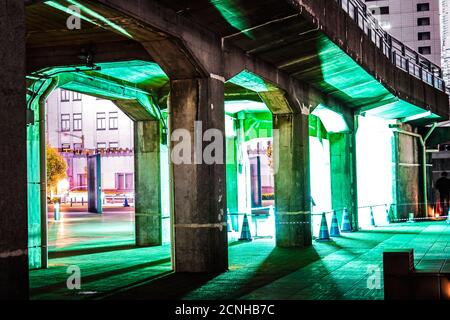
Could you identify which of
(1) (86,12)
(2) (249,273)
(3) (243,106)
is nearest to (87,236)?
(3) (243,106)

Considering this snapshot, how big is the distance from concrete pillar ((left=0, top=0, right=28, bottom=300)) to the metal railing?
1233 cm

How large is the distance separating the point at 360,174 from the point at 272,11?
19.3 metres

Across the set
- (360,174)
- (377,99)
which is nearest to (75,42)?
(377,99)

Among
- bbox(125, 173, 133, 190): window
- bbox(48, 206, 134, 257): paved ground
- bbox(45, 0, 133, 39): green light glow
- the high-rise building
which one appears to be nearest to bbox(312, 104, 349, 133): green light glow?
bbox(48, 206, 134, 257): paved ground

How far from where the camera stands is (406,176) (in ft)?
119

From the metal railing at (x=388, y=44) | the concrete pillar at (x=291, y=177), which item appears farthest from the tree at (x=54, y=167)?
the concrete pillar at (x=291, y=177)

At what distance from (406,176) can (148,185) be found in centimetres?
1765

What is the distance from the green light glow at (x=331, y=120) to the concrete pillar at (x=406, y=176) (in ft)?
18.9

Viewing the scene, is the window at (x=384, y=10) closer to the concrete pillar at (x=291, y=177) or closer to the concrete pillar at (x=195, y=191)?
the concrete pillar at (x=291, y=177)

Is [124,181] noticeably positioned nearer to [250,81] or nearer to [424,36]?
[424,36]

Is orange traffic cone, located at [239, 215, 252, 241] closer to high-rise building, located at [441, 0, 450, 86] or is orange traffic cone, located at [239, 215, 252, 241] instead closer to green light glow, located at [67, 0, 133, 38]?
green light glow, located at [67, 0, 133, 38]
